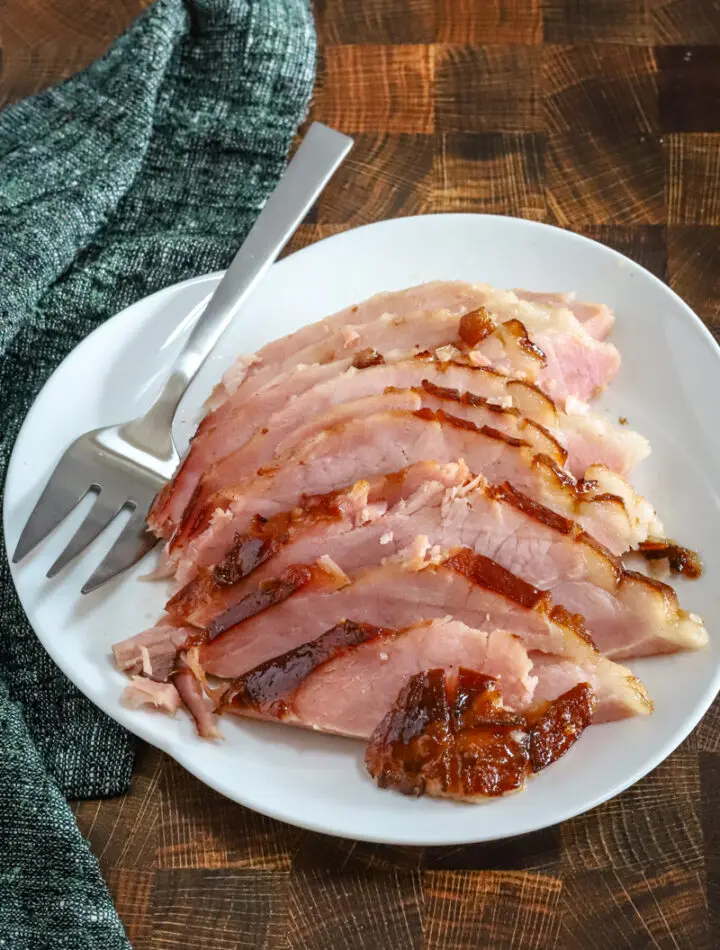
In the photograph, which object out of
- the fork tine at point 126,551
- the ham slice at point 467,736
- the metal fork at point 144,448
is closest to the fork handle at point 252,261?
the metal fork at point 144,448

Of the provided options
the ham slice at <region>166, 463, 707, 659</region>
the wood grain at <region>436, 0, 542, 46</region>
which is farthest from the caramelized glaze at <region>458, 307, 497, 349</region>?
the wood grain at <region>436, 0, 542, 46</region>

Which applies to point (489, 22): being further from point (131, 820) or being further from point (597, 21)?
point (131, 820)

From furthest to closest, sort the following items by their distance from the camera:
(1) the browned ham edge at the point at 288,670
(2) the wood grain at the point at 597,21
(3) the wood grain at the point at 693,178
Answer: (2) the wood grain at the point at 597,21, (3) the wood grain at the point at 693,178, (1) the browned ham edge at the point at 288,670

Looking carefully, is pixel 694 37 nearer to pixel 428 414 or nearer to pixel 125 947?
pixel 428 414

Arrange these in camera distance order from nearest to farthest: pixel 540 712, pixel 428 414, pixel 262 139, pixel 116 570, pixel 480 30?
pixel 540 712, pixel 428 414, pixel 116 570, pixel 262 139, pixel 480 30

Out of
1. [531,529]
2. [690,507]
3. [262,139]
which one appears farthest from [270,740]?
[262,139]

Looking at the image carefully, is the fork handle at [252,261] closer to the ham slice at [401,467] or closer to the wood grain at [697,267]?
the ham slice at [401,467]

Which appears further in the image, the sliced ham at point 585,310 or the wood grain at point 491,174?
the wood grain at point 491,174
